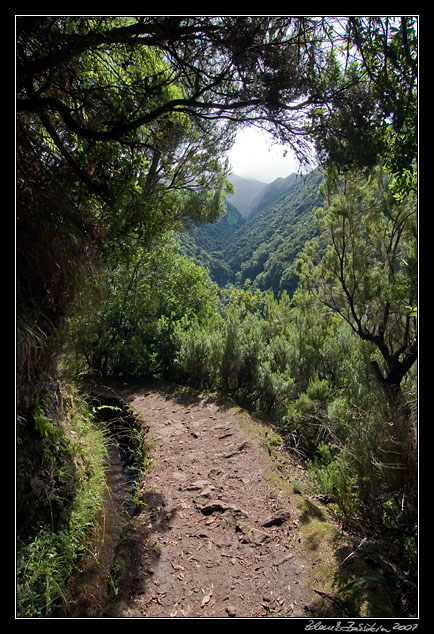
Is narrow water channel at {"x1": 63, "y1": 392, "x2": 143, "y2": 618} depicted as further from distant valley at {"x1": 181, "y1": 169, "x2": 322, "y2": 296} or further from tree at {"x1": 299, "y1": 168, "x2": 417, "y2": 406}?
distant valley at {"x1": 181, "y1": 169, "x2": 322, "y2": 296}

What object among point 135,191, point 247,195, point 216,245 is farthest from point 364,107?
point 247,195

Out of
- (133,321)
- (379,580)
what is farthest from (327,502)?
(133,321)

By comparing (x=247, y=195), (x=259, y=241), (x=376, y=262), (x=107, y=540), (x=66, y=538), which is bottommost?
(x=107, y=540)

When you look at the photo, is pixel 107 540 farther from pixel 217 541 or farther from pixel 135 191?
pixel 135 191

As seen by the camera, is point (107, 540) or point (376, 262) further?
point (376, 262)

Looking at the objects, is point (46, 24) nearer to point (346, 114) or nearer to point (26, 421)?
point (346, 114)

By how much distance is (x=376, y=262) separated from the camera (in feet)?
18.9

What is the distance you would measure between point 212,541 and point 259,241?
47.8 meters

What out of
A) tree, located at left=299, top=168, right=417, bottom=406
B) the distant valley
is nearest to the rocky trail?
tree, located at left=299, top=168, right=417, bottom=406

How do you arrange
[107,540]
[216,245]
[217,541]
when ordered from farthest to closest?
[216,245]
[107,540]
[217,541]

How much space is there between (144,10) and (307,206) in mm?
36798

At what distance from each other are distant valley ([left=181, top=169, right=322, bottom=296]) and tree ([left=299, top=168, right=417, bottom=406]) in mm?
21593

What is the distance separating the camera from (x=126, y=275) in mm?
8086

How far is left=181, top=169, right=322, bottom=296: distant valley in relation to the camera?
1254 inches
